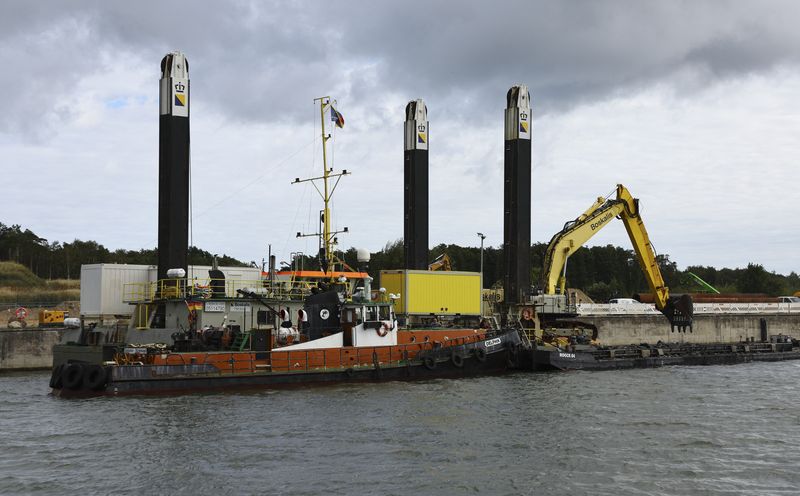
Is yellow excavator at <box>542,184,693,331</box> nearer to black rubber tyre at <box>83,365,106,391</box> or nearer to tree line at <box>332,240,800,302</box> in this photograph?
black rubber tyre at <box>83,365,106,391</box>

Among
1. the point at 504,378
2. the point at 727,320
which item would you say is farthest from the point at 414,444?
the point at 727,320

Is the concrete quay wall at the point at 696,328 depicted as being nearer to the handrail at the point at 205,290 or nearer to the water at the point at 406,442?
the water at the point at 406,442

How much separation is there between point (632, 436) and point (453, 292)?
18.7 metres

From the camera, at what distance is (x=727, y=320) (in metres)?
51.6

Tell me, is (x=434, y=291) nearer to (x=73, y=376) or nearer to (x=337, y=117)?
(x=337, y=117)

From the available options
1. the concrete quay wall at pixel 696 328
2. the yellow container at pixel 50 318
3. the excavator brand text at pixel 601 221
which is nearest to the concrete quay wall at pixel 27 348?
the yellow container at pixel 50 318

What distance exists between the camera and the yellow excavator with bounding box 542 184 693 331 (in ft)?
125

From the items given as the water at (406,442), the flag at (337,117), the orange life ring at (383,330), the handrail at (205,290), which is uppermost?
the flag at (337,117)

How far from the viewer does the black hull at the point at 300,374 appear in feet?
76.4

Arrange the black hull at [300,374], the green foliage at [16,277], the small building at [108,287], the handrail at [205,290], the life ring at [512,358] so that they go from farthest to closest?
the green foliage at [16,277]
the small building at [108,287]
the life ring at [512,358]
the handrail at [205,290]
the black hull at [300,374]

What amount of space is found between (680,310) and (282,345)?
2156cm

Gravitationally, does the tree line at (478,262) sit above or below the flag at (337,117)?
below

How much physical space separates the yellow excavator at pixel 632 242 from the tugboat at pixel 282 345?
25.1 feet

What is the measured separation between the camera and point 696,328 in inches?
1980
